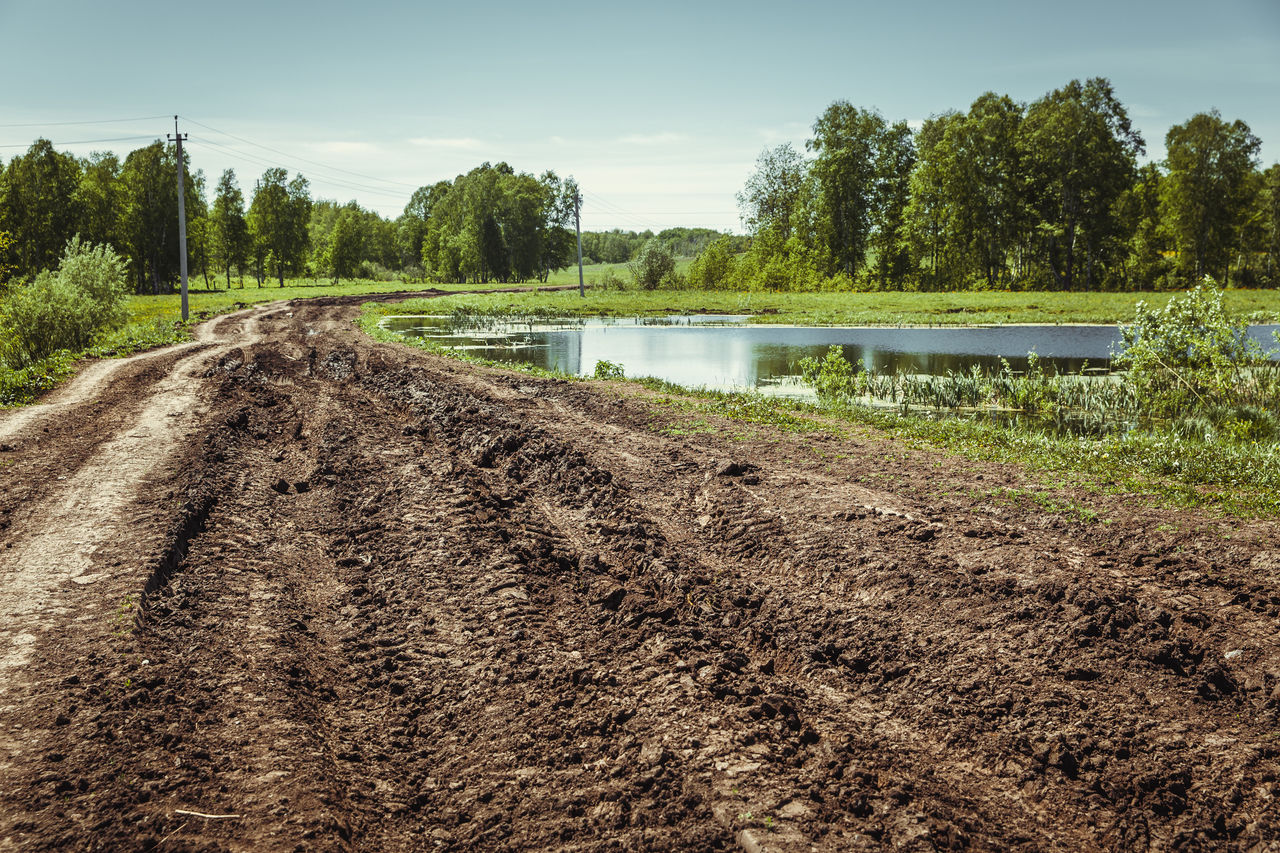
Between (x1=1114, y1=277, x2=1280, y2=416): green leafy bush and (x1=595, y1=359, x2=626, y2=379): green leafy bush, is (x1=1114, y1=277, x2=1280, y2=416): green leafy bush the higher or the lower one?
the higher one

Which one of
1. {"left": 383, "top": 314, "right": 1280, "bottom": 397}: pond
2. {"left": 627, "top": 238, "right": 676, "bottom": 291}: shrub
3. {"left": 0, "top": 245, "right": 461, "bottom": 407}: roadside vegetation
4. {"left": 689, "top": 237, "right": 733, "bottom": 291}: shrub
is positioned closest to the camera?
{"left": 0, "top": 245, "right": 461, "bottom": 407}: roadside vegetation

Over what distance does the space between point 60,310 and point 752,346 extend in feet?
80.5

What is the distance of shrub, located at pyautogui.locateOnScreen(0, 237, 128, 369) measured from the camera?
22.6m

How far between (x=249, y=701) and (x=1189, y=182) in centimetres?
8288

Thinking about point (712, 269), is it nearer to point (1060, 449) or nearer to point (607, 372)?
point (607, 372)

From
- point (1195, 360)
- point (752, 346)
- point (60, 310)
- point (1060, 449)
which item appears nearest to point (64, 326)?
point (60, 310)

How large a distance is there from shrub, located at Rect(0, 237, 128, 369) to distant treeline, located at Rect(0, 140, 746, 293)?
69.4 feet

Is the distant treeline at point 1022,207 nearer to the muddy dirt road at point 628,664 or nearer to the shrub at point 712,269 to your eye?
the shrub at point 712,269

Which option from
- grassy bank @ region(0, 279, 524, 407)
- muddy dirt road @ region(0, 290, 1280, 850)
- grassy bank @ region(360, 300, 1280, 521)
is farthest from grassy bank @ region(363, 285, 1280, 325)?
muddy dirt road @ region(0, 290, 1280, 850)

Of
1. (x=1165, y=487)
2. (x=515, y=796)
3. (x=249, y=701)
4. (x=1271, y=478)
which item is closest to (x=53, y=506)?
(x=249, y=701)

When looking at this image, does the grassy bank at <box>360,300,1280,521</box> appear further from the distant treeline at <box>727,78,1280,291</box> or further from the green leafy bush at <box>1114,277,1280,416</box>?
the distant treeline at <box>727,78,1280,291</box>

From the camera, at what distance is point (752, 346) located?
31656 millimetres

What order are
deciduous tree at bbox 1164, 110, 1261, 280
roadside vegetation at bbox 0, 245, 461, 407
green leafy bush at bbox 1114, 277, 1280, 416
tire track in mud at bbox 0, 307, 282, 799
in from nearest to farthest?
tire track in mud at bbox 0, 307, 282, 799 → green leafy bush at bbox 1114, 277, 1280, 416 → roadside vegetation at bbox 0, 245, 461, 407 → deciduous tree at bbox 1164, 110, 1261, 280

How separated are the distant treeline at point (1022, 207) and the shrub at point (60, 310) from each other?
201ft
